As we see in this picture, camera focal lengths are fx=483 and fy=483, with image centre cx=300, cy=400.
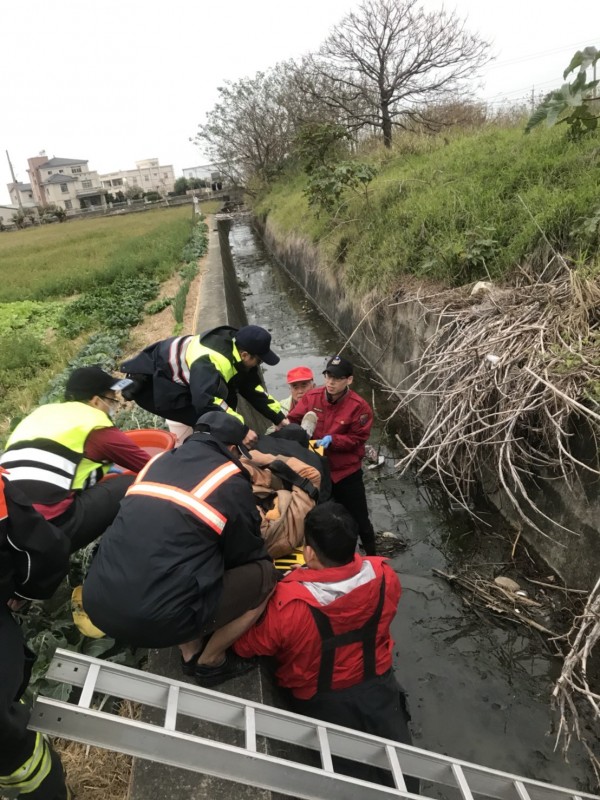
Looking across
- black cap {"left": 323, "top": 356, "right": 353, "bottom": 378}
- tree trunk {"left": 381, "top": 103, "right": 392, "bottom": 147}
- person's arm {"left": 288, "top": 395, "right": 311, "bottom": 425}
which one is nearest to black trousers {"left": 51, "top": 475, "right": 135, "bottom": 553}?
person's arm {"left": 288, "top": 395, "right": 311, "bottom": 425}

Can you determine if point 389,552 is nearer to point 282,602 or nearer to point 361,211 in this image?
point 282,602

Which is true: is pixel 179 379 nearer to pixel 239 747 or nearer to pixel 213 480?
pixel 213 480

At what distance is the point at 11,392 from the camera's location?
752 cm

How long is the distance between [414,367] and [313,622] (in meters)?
4.58

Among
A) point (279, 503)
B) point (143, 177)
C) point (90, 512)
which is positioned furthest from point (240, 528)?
point (143, 177)

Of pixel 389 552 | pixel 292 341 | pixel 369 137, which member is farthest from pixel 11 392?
pixel 369 137

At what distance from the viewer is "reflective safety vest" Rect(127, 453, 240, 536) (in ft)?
6.60

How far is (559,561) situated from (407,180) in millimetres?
7562

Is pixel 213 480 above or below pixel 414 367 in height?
above

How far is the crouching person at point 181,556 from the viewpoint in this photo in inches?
77.0

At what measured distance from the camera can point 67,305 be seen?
41.4 feet

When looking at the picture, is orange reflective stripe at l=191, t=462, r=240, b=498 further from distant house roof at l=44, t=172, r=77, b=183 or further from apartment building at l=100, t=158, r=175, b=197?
apartment building at l=100, t=158, r=175, b=197

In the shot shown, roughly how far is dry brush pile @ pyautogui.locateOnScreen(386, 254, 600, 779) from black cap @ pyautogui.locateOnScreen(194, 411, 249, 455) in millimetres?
1747

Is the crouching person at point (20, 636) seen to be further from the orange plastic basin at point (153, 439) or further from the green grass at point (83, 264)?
the green grass at point (83, 264)
